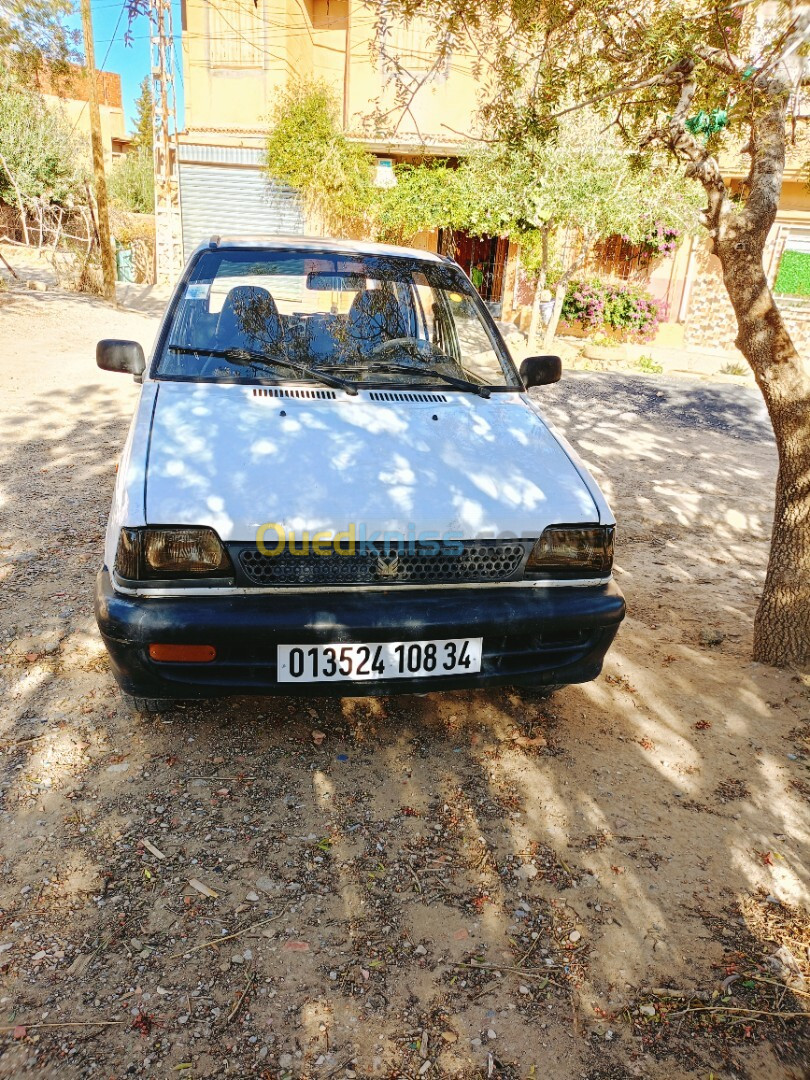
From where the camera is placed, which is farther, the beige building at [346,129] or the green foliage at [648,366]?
the beige building at [346,129]

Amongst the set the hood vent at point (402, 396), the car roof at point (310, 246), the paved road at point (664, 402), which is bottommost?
the paved road at point (664, 402)

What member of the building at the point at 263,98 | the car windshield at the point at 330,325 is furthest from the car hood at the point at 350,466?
the building at the point at 263,98

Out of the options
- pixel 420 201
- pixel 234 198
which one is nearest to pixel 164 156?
pixel 234 198

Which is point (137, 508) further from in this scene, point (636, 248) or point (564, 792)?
point (636, 248)

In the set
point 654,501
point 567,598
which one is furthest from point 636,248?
point 567,598

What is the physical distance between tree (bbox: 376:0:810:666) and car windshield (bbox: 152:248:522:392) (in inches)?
45.3

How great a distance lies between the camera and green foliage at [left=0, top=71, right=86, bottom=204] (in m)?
25.2

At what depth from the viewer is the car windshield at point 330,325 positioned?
337 cm

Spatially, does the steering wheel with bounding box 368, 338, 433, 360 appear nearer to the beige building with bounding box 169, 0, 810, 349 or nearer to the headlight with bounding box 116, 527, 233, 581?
the headlight with bounding box 116, 527, 233, 581

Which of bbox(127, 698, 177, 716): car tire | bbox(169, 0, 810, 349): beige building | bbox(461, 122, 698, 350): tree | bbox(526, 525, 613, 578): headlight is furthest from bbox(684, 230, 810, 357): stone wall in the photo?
bbox(127, 698, 177, 716): car tire

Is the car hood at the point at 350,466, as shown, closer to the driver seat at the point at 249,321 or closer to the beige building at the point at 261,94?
the driver seat at the point at 249,321

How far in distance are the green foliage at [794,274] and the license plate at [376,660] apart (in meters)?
16.9

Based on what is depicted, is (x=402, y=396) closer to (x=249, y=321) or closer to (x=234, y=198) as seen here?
(x=249, y=321)

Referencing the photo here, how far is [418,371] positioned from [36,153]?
29.2 m
